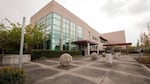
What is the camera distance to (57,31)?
23359 mm

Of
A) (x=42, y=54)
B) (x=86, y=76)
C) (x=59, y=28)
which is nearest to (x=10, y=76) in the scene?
(x=86, y=76)

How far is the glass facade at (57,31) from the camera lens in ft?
72.5

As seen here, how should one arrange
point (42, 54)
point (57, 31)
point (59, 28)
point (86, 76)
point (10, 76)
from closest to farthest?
point (10, 76)
point (86, 76)
point (42, 54)
point (57, 31)
point (59, 28)

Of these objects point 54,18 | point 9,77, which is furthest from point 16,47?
point 9,77

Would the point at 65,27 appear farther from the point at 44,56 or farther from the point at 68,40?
the point at 44,56

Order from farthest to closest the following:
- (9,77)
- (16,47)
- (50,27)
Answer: (50,27) < (16,47) < (9,77)

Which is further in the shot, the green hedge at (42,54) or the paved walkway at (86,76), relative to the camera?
the green hedge at (42,54)

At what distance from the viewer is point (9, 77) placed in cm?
432

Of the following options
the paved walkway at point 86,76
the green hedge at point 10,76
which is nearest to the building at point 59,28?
the paved walkway at point 86,76

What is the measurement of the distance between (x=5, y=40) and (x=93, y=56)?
1337 cm

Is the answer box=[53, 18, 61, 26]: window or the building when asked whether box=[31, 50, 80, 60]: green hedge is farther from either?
box=[53, 18, 61, 26]: window

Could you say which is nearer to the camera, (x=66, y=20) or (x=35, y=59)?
(x=35, y=59)

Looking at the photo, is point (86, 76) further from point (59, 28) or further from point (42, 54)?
point (59, 28)

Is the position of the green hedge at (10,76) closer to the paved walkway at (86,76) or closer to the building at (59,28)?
the paved walkway at (86,76)
